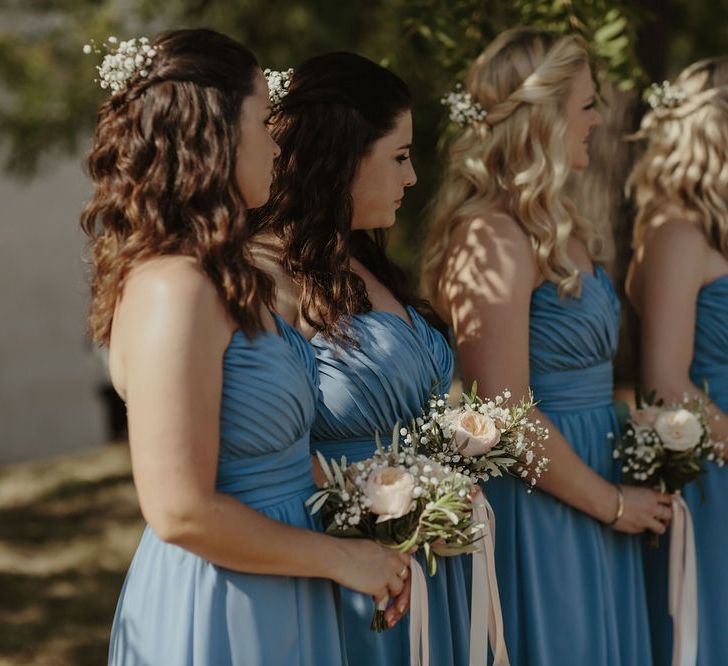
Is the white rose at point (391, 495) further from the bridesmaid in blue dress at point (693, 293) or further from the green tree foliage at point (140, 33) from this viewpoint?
the green tree foliage at point (140, 33)

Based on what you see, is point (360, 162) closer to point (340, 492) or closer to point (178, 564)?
point (340, 492)

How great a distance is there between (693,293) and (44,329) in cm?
843

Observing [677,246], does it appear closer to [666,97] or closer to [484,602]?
[666,97]

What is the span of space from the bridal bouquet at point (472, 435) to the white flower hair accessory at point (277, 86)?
0.94m

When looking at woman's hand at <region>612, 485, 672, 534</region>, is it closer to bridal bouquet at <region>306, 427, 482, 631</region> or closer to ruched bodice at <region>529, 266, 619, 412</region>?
ruched bodice at <region>529, 266, 619, 412</region>

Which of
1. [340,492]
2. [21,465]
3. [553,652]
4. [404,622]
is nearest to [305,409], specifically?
[340,492]

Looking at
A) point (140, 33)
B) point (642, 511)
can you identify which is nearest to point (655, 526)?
point (642, 511)

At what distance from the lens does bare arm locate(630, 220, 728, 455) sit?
12.6ft

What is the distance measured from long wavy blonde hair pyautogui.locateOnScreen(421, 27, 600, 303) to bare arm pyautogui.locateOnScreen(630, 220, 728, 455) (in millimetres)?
380

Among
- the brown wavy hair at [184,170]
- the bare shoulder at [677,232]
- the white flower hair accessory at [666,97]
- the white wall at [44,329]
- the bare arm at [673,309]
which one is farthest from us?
the white wall at [44,329]

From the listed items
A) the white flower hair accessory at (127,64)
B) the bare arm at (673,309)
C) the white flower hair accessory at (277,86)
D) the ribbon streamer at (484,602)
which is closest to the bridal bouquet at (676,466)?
the bare arm at (673,309)

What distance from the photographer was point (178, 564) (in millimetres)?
2523

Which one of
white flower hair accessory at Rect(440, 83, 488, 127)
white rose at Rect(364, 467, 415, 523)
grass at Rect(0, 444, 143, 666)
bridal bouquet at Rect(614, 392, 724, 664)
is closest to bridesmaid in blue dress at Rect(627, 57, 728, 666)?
bridal bouquet at Rect(614, 392, 724, 664)

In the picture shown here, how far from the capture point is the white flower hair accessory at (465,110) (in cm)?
374
